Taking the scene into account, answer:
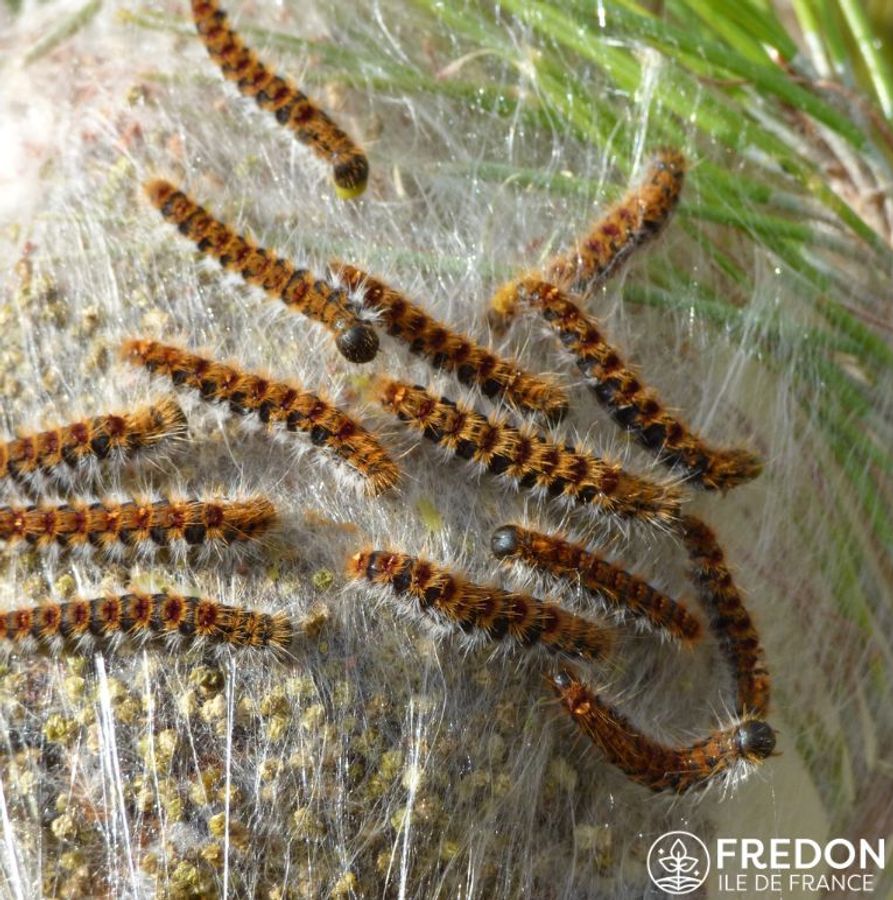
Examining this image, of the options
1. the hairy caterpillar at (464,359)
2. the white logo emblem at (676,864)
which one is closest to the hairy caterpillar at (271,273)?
the hairy caterpillar at (464,359)

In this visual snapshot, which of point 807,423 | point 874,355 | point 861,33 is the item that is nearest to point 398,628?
point 807,423

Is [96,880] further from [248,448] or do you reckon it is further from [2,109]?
[2,109]

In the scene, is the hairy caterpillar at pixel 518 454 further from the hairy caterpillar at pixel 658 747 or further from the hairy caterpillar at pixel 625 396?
the hairy caterpillar at pixel 658 747

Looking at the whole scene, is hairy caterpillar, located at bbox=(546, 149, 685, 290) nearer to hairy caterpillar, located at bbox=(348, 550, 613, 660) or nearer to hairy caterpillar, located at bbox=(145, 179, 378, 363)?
hairy caterpillar, located at bbox=(145, 179, 378, 363)

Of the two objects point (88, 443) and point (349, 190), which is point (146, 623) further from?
point (349, 190)

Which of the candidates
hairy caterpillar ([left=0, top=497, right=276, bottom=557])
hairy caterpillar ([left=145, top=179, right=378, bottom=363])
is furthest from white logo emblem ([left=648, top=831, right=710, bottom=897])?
hairy caterpillar ([left=145, top=179, right=378, bottom=363])
